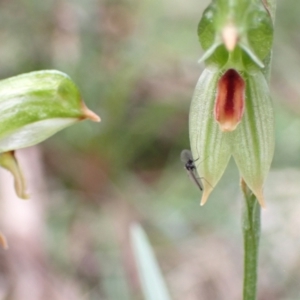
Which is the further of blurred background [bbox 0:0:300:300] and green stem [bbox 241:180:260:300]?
blurred background [bbox 0:0:300:300]

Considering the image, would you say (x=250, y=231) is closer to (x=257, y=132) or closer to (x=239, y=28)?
(x=257, y=132)

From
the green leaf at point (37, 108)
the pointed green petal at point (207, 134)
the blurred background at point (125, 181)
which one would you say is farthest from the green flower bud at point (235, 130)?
the blurred background at point (125, 181)

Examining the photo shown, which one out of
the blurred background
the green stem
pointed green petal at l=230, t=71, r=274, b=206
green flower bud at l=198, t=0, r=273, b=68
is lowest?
the blurred background

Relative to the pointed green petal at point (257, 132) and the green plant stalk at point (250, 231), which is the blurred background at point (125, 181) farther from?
the pointed green petal at point (257, 132)

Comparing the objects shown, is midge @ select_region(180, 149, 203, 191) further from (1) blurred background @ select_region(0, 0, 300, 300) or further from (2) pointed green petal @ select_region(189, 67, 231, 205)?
(1) blurred background @ select_region(0, 0, 300, 300)

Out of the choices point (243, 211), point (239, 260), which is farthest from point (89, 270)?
point (243, 211)

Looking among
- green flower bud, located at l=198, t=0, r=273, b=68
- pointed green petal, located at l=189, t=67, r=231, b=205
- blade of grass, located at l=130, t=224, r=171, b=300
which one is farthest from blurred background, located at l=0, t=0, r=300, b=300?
green flower bud, located at l=198, t=0, r=273, b=68

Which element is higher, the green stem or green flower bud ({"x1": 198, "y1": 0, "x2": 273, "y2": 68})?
green flower bud ({"x1": 198, "y1": 0, "x2": 273, "y2": 68})
